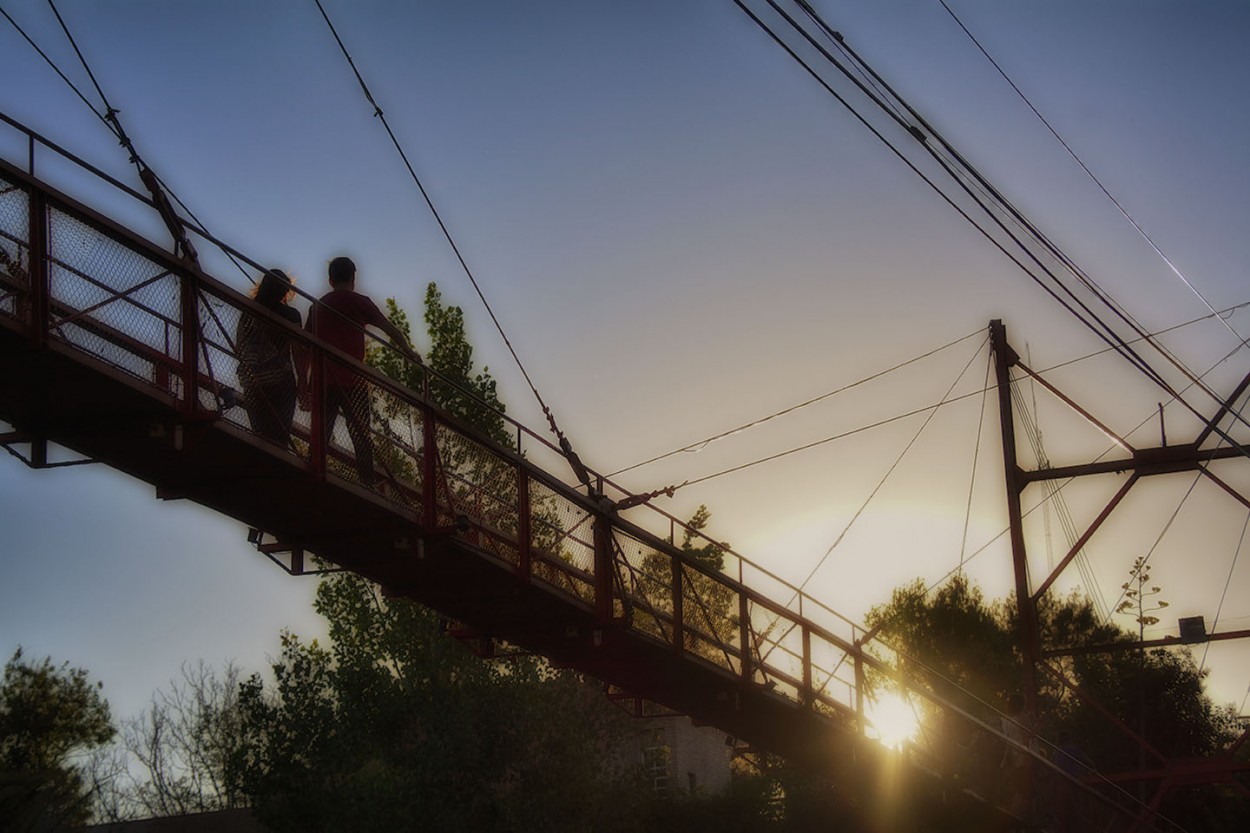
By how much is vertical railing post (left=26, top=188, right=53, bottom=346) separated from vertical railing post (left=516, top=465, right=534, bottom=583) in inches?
232

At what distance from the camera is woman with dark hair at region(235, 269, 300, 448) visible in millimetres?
11969

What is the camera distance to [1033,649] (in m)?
21.5

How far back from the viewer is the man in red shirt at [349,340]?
42.3ft

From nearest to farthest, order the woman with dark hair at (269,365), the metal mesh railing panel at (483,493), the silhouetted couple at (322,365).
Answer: the woman with dark hair at (269,365)
the silhouetted couple at (322,365)
the metal mesh railing panel at (483,493)

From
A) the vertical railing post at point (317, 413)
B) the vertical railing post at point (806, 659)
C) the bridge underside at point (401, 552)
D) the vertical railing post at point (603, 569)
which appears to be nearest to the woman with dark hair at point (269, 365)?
the vertical railing post at point (317, 413)

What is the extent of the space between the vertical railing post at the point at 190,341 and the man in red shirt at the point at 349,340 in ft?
5.16

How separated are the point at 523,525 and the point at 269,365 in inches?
150

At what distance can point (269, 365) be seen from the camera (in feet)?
40.0

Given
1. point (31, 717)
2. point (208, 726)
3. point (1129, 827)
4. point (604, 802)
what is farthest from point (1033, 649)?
point (31, 717)

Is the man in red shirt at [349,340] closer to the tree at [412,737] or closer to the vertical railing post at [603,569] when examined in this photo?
the vertical railing post at [603,569]

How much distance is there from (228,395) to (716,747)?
46225mm

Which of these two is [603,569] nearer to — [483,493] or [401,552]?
[483,493]

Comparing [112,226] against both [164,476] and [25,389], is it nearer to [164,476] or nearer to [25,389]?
[25,389]

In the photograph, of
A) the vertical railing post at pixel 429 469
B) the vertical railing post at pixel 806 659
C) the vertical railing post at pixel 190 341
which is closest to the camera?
the vertical railing post at pixel 190 341
